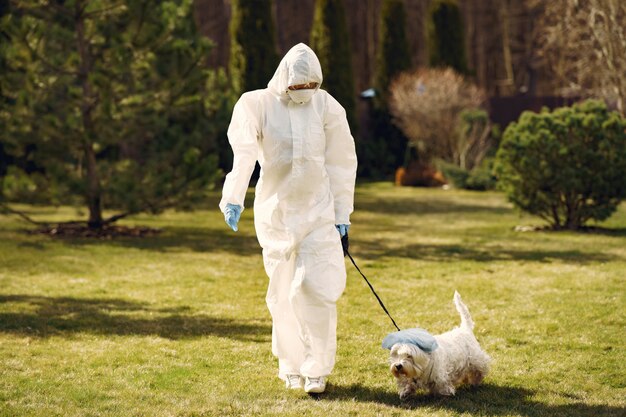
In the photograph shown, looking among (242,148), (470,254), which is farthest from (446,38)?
(242,148)

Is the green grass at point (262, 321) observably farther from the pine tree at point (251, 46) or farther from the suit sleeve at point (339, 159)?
the pine tree at point (251, 46)

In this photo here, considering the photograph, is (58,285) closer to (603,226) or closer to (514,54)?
(603,226)

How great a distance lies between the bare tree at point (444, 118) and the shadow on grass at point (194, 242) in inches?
341

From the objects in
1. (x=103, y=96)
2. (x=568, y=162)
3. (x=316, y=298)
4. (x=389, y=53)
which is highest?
(x=389, y=53)

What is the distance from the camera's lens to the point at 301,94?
486 cm

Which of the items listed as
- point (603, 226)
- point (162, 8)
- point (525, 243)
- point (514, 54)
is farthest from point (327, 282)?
point (514, 54)

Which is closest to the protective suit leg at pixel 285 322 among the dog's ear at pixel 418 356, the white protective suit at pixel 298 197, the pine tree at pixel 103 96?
the white protective suit at pixel 298 197

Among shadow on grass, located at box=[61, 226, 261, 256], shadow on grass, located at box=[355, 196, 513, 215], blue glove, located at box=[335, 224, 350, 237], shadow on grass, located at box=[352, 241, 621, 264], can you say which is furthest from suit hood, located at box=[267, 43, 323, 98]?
shadow on grass, located at box=[355, 196, 513, 215]

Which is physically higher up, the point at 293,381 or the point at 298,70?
the point at 298,70

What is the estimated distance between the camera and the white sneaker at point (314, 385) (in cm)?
477

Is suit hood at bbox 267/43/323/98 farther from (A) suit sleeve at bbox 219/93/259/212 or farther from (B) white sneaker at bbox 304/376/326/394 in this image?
(B) white sneaker at bbox 304/376/326/394

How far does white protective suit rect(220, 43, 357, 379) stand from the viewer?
4.83 m

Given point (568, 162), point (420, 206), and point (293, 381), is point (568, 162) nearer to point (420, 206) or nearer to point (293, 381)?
point (420, 206)

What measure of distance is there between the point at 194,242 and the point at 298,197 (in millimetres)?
7163
